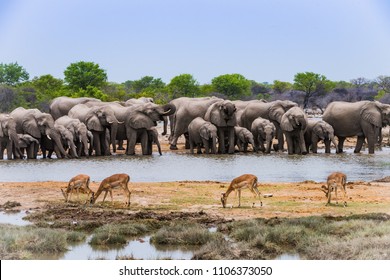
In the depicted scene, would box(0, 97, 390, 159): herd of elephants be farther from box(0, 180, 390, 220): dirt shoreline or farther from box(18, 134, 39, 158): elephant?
box(0, 180, 390, 220): dirt shoreline

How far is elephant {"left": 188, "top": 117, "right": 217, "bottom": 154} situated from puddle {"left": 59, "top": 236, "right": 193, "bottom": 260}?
1937 cm

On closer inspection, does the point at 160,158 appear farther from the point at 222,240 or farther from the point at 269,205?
the point at 222,240

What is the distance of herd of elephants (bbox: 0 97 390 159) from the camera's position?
31922 millimetres

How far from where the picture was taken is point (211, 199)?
18.0 m

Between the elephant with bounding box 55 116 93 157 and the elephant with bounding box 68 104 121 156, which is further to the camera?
the elephant with bounding box 68 104 121 156

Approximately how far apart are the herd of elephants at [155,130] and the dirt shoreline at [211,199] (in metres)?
10.6

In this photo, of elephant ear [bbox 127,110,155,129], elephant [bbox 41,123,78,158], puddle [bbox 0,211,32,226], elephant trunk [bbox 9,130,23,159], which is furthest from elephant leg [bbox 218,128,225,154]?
puddle [bbox 0,211,32,226]

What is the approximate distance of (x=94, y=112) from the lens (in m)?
34.8

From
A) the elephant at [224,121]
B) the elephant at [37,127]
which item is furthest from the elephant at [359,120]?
the elephant at [37,127]

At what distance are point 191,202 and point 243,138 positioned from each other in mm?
17125

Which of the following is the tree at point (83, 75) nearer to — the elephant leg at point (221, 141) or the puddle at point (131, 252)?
the elephant leg at point (221, 141)

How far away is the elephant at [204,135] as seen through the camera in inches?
1297
